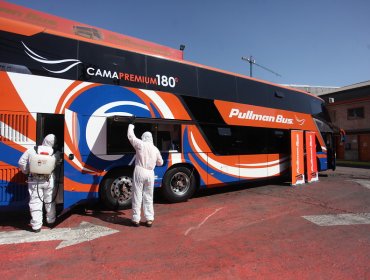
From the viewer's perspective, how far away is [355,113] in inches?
1013

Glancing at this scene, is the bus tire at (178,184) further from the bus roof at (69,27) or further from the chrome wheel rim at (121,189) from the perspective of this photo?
the bus roof at (69,27)

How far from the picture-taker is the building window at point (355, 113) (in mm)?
25125

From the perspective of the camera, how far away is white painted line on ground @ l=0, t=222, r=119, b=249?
14.4 feet

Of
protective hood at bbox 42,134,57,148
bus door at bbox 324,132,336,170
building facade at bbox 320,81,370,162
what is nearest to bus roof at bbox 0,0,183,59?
protective hood at bbox 42,134,57,148

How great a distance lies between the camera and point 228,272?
3.41m

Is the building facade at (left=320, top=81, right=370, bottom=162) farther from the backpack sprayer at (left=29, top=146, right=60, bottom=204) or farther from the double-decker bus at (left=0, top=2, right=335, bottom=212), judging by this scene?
the backpack sprayer at (left=29, top=146, right=60, bottom=204)

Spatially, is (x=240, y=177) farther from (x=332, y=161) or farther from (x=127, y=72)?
(x=332, y=161)

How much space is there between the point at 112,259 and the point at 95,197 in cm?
246

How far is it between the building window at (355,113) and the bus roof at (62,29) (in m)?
23.1

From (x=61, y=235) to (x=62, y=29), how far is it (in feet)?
15.0

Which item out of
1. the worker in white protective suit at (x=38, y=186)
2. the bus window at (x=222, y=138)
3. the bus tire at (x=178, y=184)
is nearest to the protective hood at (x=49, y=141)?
the worker in white protective suit at (x=38, y=186)

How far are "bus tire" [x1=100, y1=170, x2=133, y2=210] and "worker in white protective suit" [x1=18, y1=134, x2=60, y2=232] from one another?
4.12 feet

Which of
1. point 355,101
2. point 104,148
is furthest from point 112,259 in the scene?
point 355,101

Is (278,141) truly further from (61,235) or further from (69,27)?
(61,235)
